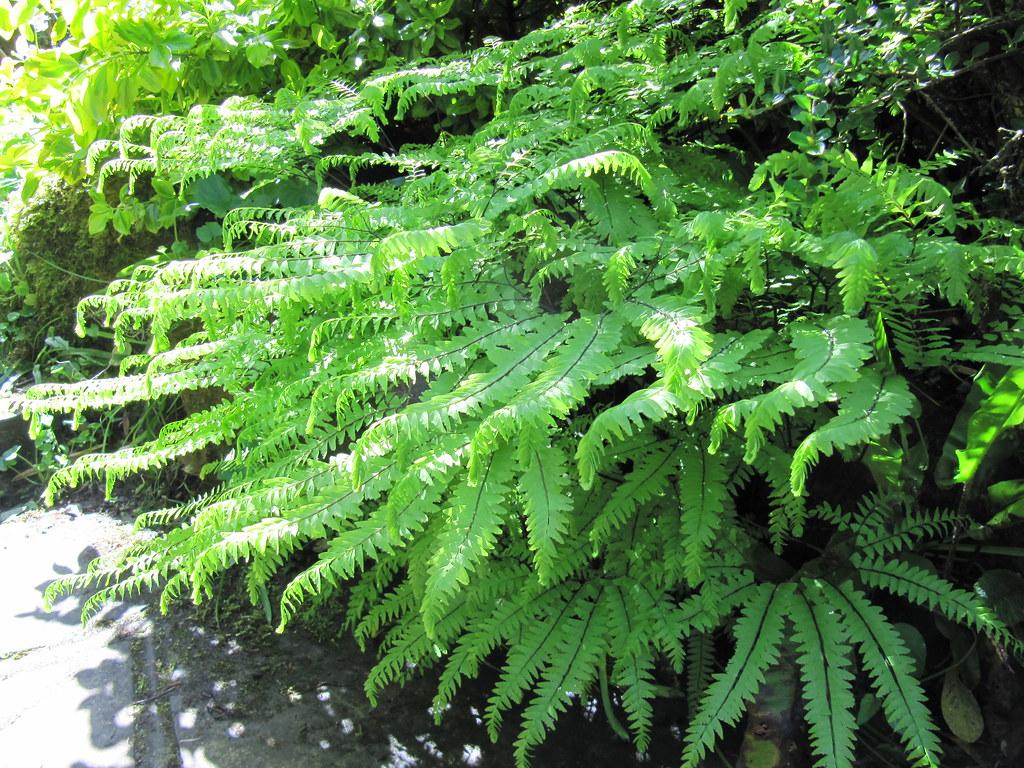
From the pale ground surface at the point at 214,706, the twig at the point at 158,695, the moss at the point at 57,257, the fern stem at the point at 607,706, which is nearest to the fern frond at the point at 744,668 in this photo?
the fern stem at the point at 607,706

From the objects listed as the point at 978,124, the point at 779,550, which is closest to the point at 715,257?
the point at 779,550

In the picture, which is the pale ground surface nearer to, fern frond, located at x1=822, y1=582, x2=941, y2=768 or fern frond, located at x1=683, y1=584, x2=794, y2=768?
fern frond, located at x1=683, y1=584, x2=794, y2=768

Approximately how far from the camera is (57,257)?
4.40 metres

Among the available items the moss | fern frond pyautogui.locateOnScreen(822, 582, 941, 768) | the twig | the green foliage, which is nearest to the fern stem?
the green foliage

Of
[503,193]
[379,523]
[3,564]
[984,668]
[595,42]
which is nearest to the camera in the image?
[379,523]

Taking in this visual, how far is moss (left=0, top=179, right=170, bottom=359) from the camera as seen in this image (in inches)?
169

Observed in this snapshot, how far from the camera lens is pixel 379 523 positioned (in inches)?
69.8

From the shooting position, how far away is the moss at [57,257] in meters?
4.29

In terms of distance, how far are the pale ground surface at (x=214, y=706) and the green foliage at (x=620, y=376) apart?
22 cm

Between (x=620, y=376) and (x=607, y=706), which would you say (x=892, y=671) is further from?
(x=620, y=376)

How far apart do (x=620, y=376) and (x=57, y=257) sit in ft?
13.2

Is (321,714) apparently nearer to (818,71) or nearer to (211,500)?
(211,500)

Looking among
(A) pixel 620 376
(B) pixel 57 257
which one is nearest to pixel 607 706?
(A) pixel 620 376

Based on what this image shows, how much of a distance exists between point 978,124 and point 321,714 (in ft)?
8.94
